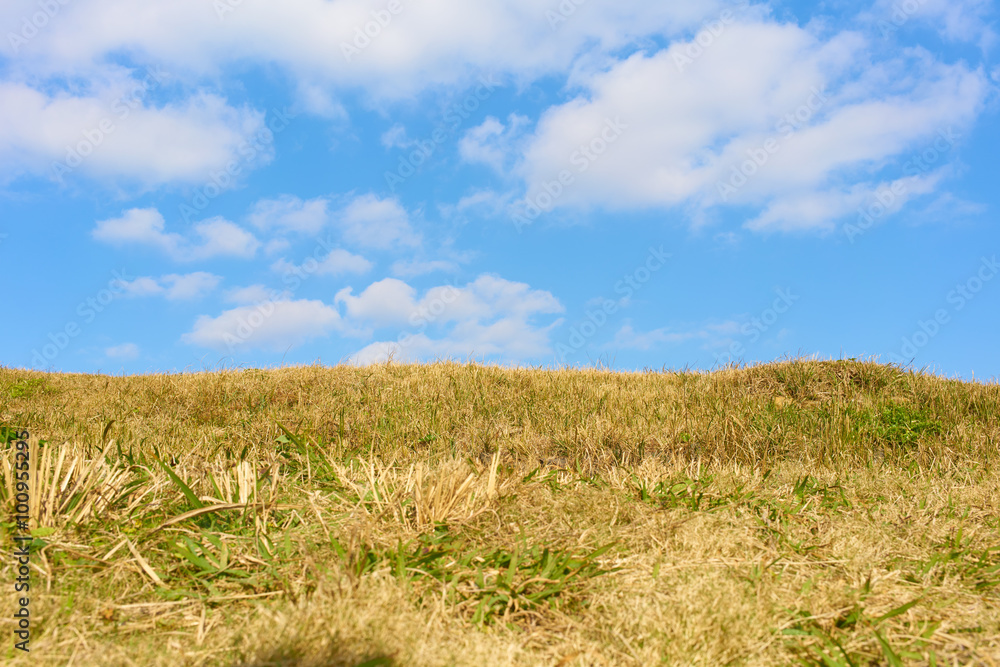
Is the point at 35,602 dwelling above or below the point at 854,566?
below

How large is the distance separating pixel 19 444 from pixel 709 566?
12.5ft

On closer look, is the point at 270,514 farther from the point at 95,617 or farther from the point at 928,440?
the point at 928,440

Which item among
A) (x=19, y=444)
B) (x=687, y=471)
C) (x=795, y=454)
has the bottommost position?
(x=19, y=444)

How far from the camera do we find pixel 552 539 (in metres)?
3.18

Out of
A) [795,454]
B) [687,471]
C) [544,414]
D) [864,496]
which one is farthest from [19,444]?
[795,454]

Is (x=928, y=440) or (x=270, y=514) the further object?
(x=928, y=440)

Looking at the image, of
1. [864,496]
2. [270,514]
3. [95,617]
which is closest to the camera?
[95,617]

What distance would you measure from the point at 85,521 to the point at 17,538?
0.29 meters

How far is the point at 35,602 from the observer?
2535mm

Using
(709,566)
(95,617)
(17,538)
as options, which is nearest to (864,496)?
(709,566)

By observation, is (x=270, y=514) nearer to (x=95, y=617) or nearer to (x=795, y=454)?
(x=95, y=617)

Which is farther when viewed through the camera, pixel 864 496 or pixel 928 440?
pixel 928 440

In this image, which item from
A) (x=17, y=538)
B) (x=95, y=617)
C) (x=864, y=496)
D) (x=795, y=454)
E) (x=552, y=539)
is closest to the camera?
(x=95, y=617)

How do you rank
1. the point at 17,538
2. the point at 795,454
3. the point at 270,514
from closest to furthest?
the point at 17,538
the point at 270,514
the point at 795,454
